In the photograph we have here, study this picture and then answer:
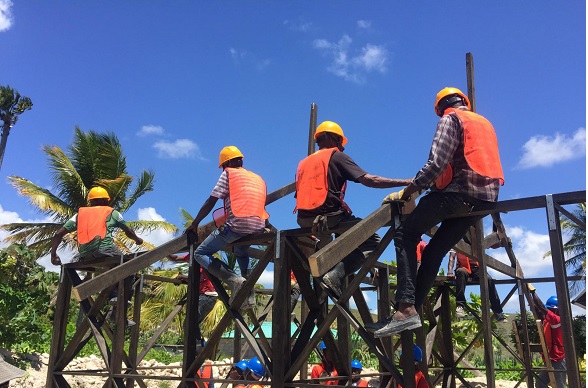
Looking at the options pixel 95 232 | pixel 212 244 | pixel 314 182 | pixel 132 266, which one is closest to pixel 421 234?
pixel 314 182

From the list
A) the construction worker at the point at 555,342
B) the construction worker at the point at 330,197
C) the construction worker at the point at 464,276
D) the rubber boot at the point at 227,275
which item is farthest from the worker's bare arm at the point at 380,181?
the construction worker at the point at 555,342

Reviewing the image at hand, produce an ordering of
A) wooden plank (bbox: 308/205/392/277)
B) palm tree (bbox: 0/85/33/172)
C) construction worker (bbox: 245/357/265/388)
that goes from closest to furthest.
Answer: wooden plank (bbox: 308/205/392/277), construction worker (bbox: 245/357/265/388), palm tree (bbox: 0/85/33/172)

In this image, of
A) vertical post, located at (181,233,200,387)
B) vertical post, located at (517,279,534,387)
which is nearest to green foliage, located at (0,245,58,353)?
vertical post, located at (181,233,200,387)

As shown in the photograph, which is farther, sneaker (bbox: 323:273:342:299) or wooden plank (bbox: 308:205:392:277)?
sneaker (bbox: 323:273:342:299)

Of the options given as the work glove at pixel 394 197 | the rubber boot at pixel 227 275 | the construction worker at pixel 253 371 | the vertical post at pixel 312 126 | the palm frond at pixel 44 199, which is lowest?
the construction worker at pixel 253 371

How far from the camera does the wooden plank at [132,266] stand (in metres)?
5.30

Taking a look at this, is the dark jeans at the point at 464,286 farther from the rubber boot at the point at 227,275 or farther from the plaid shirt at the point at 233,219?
the rubber boot at the point at 227,275

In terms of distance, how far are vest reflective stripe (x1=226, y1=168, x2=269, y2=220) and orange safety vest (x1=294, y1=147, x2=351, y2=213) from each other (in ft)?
2.04

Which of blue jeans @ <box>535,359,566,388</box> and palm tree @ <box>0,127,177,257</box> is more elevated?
palm tree @ <box>0,127,177,257</box>

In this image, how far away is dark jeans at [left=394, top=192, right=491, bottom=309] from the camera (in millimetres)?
3951

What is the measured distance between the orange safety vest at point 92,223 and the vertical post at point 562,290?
17.1 ft

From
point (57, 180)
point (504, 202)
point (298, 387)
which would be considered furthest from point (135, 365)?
point (57, 180)

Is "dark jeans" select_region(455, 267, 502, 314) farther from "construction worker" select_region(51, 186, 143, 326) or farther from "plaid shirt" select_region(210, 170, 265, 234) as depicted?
"construction worker" select_region(51, 186, 143, 326)

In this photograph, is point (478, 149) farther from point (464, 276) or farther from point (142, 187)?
point (142, 187)
